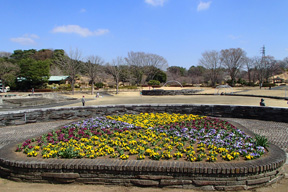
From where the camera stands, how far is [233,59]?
Result: 6950 centimetres

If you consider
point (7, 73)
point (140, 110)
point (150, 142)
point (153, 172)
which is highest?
point (7, 73)

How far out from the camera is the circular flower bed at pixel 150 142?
5.47m

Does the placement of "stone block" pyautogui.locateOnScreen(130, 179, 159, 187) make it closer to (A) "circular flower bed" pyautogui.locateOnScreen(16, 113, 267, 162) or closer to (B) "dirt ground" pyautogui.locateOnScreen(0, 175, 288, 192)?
(B) "dirt ground" pyautogui.locateOnScreen(0, 175, 288, 192)

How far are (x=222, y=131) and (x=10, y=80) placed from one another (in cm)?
5201

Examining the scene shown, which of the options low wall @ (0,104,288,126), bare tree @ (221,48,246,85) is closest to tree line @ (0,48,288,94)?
bare tree @ (221,48,246,85)

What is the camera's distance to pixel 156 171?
4.71m

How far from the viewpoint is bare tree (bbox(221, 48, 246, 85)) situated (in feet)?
225

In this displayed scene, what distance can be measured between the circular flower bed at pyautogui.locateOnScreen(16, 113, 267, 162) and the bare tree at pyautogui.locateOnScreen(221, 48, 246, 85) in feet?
213

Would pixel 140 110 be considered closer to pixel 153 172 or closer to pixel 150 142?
pixel 150 142

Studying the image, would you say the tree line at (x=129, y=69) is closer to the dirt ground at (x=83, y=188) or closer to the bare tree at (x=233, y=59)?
the bare tree at (x=233, y=59)

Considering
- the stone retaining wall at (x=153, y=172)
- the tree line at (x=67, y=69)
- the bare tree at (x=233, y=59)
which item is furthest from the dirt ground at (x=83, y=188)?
the bare tree at (x=233, y=59)

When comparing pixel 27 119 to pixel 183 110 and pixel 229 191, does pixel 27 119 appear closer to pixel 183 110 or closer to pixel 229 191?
pixel 183 110

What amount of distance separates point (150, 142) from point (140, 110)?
613 centimetres

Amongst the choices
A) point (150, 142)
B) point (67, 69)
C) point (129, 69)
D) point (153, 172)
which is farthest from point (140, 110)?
point (129, 69)
